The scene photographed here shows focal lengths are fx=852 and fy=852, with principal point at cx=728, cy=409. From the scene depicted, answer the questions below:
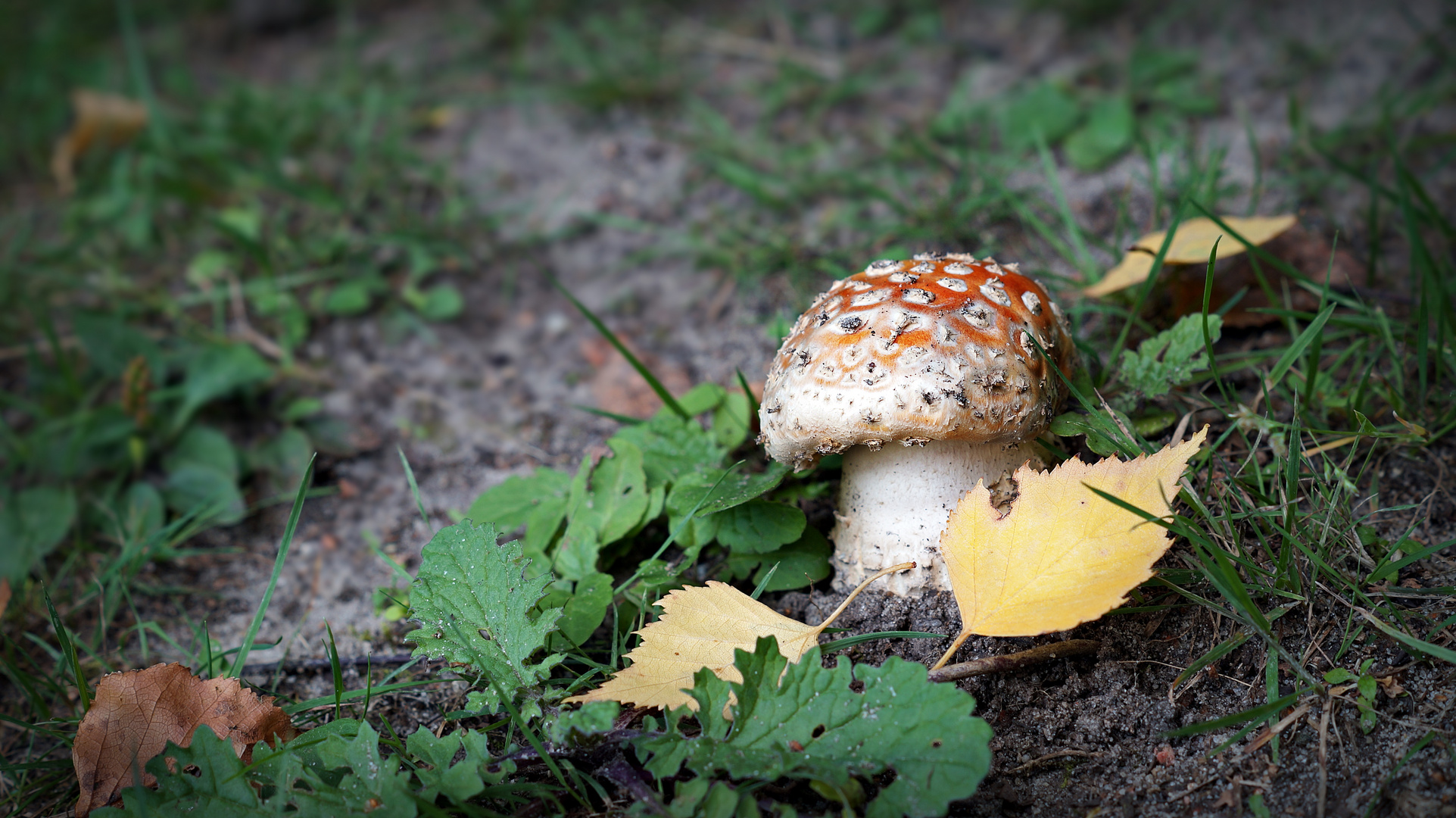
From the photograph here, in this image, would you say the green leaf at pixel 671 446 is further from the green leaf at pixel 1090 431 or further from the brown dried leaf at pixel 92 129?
the brown dried leaf at pixel 92 129

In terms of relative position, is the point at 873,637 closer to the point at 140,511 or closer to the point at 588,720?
the point at 588,720

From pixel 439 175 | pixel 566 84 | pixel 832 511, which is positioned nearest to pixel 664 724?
pixel 832 511

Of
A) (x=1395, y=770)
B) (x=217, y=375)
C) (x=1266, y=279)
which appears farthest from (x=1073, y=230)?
(x=217, y=375)

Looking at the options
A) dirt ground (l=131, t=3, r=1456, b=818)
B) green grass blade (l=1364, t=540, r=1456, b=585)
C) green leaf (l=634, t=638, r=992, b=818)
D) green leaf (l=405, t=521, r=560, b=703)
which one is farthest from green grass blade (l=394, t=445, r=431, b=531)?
green grass blade (l=1364, t=540, r=1456, b=585)

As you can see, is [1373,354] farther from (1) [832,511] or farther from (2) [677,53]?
(2) [677,53]

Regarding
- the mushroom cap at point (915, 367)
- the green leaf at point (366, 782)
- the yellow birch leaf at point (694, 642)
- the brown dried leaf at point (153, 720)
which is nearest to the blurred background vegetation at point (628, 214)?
the mushroom cap at point (915, 367)

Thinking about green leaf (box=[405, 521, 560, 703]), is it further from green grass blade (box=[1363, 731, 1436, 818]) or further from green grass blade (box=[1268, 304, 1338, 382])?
green grass blade (box=[1268, 304, 1338, 382])
